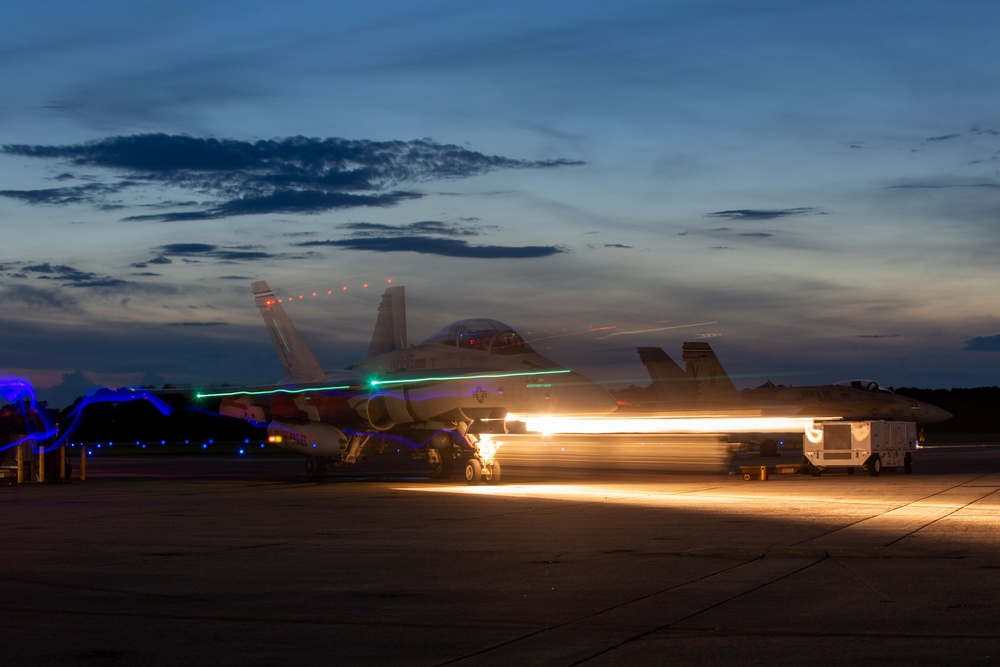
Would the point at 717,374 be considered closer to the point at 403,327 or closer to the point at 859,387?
the point at 859,387

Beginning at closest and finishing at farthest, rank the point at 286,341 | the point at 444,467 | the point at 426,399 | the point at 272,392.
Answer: the point at 426,399, the point at 444,467, the point at 272,392, the point at 286,341

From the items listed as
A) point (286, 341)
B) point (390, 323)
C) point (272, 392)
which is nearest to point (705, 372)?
point (390, 323)

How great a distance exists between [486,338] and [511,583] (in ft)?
49.6

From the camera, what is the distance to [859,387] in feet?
129

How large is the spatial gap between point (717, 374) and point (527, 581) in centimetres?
4300

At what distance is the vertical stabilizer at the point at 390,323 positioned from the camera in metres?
32.8

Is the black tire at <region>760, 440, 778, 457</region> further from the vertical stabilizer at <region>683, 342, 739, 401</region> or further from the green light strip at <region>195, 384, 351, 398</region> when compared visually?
the green light strip at <region>195, 384, 351, 398</region>

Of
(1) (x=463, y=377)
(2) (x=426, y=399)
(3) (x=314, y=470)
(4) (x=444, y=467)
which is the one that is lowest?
(3) (x=314, y=470)

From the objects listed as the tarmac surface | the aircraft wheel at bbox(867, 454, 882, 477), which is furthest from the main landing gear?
the aircraft wheel at bbox(867, 454, 882, 477)

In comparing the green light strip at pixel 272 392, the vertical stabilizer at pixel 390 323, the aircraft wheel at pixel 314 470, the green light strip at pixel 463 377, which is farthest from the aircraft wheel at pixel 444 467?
the vertical stabilizer at pixel 390 323

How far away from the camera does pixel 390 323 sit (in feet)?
108

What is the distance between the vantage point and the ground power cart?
26.3m

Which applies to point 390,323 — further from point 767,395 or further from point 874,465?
point 767,395

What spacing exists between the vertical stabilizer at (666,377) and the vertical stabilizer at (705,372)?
417mm
